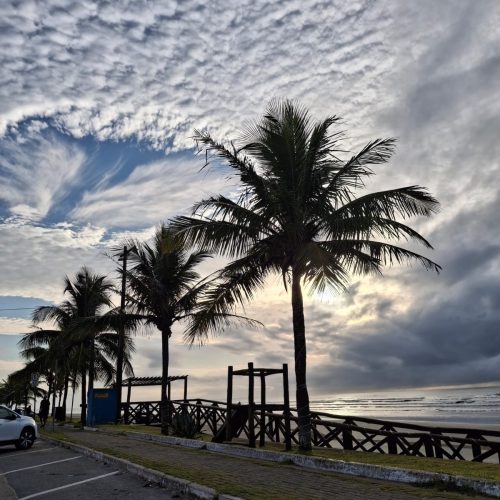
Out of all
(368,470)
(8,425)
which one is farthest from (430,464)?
(8,425)

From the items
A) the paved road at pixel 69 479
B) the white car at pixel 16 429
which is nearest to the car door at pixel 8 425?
the white car at pixel 16 429

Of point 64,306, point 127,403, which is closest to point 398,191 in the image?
point 127,403

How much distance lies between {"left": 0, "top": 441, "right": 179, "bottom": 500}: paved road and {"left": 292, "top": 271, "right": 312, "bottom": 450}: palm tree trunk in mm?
4777

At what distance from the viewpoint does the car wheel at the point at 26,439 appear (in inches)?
693

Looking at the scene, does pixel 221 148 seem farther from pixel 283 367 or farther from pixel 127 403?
pixel 127 403

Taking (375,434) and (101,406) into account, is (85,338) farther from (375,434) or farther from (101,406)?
(375,434)

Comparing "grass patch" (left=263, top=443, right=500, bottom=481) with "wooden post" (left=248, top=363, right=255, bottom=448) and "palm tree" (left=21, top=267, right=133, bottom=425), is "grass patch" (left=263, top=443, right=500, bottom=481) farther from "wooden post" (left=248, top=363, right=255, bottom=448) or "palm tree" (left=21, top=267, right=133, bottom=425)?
"palm tree" (left=21, top=267, right=133, bottom=425)

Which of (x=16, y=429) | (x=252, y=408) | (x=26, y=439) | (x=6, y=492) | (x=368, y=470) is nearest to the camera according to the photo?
(x=6, y=492)

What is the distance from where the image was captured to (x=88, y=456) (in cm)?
1463

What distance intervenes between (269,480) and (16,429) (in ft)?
37.8

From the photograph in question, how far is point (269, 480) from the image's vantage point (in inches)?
365

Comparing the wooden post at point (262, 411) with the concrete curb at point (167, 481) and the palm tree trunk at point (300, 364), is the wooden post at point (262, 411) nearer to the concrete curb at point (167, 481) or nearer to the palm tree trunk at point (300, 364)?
the palm tree trunk at point (300, 364)

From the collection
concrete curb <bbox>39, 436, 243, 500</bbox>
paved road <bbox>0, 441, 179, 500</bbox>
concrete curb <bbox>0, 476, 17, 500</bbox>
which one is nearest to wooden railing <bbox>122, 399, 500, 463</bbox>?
concrete curb <bbox>39, 436, 243, 500</bbox>

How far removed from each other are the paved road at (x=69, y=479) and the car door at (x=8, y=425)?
144cm
